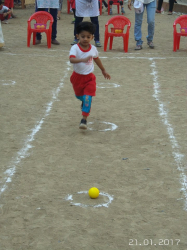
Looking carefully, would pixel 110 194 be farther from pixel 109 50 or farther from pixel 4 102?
pixel 109 50

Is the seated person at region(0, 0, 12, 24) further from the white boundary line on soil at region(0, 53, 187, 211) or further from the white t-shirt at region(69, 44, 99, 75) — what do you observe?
the white t-shirt at region(69, 44, 99, 75)

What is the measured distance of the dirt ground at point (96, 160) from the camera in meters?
3.46

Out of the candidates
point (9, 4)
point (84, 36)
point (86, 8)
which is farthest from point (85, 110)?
point (9, 4)

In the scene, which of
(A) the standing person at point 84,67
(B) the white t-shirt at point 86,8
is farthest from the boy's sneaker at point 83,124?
(B) the white t-shirt at point 86,8

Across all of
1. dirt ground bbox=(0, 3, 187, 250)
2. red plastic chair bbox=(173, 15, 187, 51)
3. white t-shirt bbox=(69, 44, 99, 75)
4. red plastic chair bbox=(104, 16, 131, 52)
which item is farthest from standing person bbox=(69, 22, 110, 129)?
red plastic chair bbox=(173, 15, 187, 51)

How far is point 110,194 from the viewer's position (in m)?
4.09

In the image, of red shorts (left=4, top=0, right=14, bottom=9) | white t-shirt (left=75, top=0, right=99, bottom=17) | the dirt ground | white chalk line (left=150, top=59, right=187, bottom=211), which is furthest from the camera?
red shorts (left=4, top=0, right=14, bottom=9)

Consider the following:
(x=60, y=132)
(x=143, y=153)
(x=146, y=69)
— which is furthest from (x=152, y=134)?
(x=146, y=69)

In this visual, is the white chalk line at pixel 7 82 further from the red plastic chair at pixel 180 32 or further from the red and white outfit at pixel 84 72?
the red plastic chair at pixel 180 32

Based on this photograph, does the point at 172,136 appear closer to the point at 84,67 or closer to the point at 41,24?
the point at 84,67

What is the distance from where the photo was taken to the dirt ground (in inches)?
136

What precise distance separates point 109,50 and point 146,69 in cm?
200

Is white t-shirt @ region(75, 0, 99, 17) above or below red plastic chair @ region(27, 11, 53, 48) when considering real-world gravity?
above

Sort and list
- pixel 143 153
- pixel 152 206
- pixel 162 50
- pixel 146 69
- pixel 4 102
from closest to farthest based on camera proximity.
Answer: pixel 152 206 → pixel 143 153 → pixel 4 102 → pixel 146 69 → pixel 162 50
